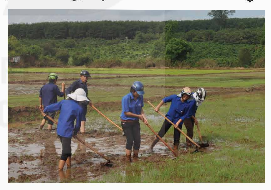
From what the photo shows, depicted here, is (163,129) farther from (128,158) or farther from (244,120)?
(244,120)

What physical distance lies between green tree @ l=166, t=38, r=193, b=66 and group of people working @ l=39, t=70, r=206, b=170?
1223 centimetres

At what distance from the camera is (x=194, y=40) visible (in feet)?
83.6

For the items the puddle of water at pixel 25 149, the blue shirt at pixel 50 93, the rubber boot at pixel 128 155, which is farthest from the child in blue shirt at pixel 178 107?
the puddle of water at pixel 25 149

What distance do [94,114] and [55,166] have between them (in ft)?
10.7

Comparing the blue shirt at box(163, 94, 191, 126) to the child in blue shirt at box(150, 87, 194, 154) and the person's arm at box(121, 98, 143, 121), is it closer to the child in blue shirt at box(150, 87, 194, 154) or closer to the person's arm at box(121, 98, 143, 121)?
the child in blue shirt at box(150, 87, 194, 154)

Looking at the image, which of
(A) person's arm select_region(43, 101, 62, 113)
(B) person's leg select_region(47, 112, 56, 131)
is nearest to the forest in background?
(B) person's leg select_region(47, 112, 56, 131)

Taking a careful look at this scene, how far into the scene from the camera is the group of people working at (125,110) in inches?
315

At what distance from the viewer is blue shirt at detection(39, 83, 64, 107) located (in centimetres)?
969

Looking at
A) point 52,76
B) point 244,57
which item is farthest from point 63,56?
point 244,57

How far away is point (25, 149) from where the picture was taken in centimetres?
943

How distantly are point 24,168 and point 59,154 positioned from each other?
89 centimetres

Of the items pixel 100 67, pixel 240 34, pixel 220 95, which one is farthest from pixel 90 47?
pixel 240 34

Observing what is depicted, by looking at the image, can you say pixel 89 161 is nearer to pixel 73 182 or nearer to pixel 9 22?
pixel 73 182

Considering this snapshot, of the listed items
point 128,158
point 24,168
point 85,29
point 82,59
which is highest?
point 85,29
